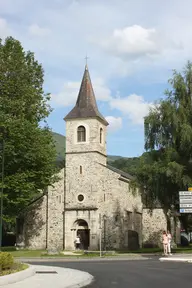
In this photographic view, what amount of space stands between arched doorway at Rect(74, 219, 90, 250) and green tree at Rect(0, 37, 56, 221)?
11.1m

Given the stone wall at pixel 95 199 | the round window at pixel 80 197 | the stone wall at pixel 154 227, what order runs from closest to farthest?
1. the stone wall at pixel 95 199
2. the round window at pixel 80 197
3. the stone wall at pixel 154 227

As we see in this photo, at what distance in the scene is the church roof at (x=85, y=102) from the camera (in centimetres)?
4778

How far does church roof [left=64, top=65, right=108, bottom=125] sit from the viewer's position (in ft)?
157

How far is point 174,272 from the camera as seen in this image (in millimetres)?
16266

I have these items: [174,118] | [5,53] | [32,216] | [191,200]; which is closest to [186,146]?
[174,118]

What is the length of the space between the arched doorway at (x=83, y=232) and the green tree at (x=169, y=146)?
1326cm

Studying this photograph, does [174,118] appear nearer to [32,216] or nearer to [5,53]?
[5,53]

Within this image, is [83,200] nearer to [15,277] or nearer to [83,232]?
[83,232]

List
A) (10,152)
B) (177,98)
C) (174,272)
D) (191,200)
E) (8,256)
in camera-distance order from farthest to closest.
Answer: (177,98) < (10,152) < (191,200) < (174,272) < (8,256)

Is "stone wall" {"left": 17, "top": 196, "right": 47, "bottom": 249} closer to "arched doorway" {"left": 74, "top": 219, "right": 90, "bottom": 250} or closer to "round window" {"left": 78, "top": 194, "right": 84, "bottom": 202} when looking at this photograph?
"arched doorway" {"left": 74, "top": 219, "right": 90, "bottom": 250}

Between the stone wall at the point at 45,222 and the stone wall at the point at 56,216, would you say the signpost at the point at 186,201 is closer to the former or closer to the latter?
the stone wall at the point at 45,222

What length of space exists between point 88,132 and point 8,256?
3280cm

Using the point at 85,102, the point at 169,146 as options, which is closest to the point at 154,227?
the point at 85,102

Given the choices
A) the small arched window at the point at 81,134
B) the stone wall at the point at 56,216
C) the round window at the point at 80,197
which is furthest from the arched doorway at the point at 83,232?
the small arched window at the point at 81,134
